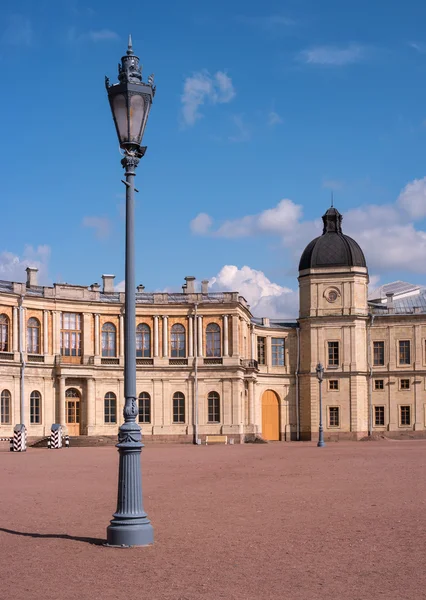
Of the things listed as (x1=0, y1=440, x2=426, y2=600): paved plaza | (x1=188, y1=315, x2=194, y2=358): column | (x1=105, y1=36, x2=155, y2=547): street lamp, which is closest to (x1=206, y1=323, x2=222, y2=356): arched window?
(x1=188, y1=315, x2=194, y2=358): column

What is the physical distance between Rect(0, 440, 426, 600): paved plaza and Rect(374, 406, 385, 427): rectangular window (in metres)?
48.2

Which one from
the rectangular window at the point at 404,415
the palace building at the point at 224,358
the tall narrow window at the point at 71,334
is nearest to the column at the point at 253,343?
the palace building at the point at 224,358

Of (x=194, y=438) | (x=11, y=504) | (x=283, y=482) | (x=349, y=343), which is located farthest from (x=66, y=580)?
(x=349, y=343)

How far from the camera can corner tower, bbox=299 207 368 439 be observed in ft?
243

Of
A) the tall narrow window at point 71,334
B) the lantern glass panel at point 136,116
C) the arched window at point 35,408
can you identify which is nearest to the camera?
the lantern glass panel at point 136,116

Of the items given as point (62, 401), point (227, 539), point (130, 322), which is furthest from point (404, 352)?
point (130, 322)

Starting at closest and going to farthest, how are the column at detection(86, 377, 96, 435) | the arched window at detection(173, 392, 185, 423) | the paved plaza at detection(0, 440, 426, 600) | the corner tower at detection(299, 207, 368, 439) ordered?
the paved plaza at detection(0, 440, 426, 600), the column at detection(86, 377, 96, 435), the arched window at detection(173, 392, 185, 423), the corner tower at detection(299, 207, 368, 439)

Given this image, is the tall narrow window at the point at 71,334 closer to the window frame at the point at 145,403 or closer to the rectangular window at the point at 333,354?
the window frame at the point at 145,403

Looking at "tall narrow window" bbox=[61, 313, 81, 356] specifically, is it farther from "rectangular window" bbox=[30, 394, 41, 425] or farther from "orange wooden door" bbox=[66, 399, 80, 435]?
"rectangular window" bbox=[30, 394, 41, 425]

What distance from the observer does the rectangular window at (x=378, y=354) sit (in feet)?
251

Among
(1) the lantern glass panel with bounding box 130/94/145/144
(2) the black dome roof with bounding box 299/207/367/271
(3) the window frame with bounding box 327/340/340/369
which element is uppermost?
(2) the black dome roof with bounding box 299/207/367/271

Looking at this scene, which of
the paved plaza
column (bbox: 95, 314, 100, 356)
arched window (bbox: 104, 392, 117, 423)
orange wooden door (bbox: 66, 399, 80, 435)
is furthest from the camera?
arched window (bbox: 104, 392, 117, 423)

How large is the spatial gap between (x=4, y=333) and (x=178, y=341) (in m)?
12.9

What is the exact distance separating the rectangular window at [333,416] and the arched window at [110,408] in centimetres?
1752
